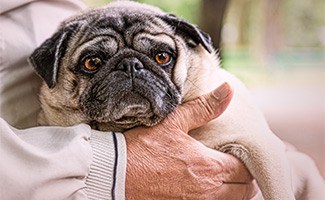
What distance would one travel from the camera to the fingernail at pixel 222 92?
110 cm

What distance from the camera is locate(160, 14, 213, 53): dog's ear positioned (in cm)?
111

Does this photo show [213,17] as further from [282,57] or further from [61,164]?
[282,57]

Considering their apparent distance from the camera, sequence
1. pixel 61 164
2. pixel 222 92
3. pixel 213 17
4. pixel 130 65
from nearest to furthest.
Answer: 1. pixel 61 164
2. pixel 130 65
3. pixel 222 92
4. pixel 213 17

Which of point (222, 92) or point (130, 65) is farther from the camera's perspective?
point (222, 92)

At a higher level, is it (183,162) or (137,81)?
(137,81)

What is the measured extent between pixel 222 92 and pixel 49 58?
349 mm

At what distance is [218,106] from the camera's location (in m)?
1.09

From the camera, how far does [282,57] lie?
488cm

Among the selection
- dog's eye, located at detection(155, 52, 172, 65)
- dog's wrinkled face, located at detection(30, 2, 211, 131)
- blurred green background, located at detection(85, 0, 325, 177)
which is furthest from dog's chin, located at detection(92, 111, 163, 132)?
blurred green background, located at detection(85, 0, 325, 177)

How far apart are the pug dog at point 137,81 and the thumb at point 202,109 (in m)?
0.02

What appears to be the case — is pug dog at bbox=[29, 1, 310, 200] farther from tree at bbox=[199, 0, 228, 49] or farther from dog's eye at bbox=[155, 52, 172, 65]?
tree at bbox=[199, 0, 228, 49]

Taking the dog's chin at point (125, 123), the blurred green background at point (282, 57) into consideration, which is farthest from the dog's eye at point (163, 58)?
the blurred green background at point (282, 57)

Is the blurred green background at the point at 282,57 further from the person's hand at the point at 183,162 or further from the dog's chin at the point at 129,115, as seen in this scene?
the dog's chin at the point at 129,115

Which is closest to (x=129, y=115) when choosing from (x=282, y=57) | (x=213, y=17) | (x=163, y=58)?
(x=163, y=58)
